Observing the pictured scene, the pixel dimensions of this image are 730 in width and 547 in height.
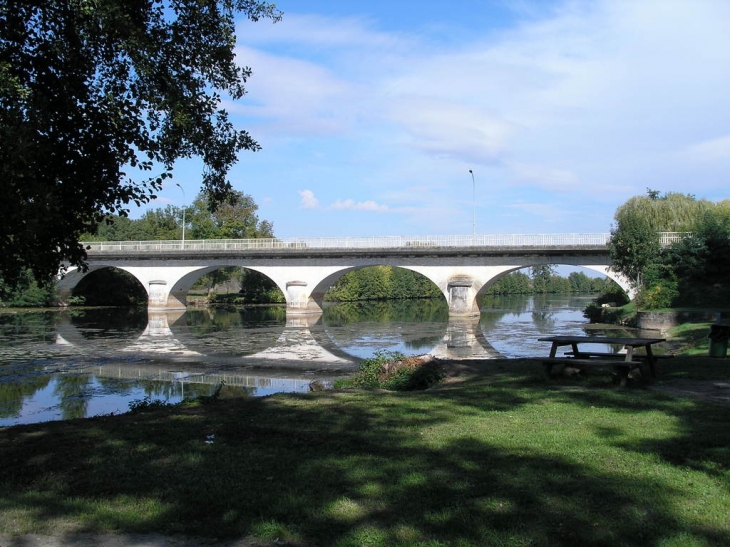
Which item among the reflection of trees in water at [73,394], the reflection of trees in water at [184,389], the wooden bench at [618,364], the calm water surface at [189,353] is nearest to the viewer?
the wooden bench at [618,364]

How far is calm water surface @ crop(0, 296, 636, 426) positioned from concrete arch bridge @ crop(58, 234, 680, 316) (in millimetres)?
3344

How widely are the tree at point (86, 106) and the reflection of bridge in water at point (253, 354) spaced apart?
7.11 m

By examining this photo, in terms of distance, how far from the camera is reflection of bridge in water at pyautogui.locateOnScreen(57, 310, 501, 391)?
15.8 m

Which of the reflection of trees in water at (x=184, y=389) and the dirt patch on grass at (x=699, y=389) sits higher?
the dirt patch on grass at (x=699, y=389)

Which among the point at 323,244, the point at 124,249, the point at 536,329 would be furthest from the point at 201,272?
the point at 536,329

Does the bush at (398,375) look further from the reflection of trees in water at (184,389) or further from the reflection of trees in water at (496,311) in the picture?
the reflection of trees in water at (496,311)

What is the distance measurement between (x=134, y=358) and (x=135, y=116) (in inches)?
553

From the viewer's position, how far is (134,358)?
19703 mm

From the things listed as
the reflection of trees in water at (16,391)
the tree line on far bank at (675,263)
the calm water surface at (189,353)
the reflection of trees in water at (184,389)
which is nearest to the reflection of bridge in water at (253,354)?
the calm water surface at (189,353)

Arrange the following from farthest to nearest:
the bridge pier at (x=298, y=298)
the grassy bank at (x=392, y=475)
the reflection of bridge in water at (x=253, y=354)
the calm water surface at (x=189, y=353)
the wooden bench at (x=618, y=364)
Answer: the bridge pier at (x=298, y=298) < the reflection of bridge in water at (x=253, y=354) < the calm water surface at (x=189, y=353) < the wooden bench at (x=618, y=364) < the grassy bank at (x=392, y=475)

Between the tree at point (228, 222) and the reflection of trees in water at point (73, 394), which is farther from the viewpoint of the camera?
the tree at point (228, 222)

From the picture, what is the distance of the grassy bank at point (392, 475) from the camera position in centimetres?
365

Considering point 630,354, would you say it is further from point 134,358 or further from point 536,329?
point 536,329

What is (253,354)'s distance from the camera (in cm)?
2073
